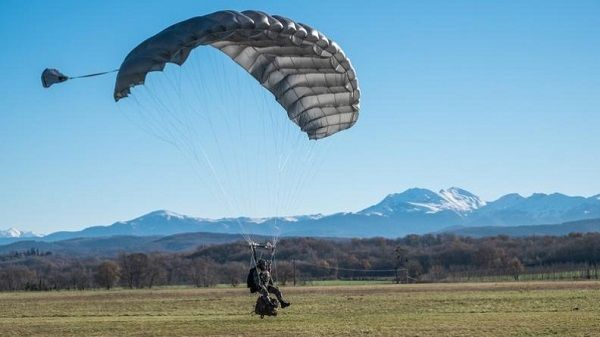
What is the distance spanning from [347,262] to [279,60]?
11546 cm

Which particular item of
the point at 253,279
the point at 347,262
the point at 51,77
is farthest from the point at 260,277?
the point at 347,262

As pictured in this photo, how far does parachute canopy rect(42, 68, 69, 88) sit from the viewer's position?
1917 centimetres

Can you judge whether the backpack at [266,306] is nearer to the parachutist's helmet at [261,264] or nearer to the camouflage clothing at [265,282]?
the camouflage clothing at [265,282]

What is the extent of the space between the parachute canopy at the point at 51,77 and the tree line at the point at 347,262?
78.8 meters

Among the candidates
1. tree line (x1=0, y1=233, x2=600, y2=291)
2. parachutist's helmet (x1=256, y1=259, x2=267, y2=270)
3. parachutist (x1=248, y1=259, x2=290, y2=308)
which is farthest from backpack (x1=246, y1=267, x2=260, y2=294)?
tree line (x1=0, y1=233, x2=600, y2=291)

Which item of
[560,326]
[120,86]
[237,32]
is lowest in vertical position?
[560,326]

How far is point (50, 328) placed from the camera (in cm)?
2723

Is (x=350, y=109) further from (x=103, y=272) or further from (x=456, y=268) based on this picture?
(x=456, y=268)

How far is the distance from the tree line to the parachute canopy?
3104 inches

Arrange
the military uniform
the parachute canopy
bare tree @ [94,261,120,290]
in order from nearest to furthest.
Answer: the parachute canopy < the military uniform < bare tree @ [94,261,120,290]

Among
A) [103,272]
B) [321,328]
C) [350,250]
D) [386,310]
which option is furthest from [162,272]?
[321,328]

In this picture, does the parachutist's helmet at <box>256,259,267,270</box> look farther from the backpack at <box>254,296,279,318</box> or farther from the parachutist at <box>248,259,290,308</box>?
the backpack at <box>254,296,279,318</box>

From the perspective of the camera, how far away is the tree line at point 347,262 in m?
112

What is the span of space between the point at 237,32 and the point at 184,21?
1336mm
